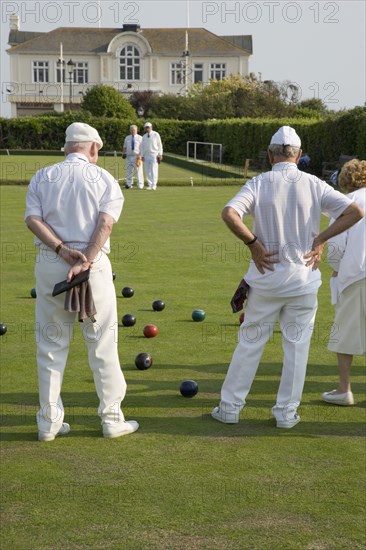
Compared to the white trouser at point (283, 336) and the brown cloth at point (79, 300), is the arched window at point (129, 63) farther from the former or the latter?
the brown cloth at point (79, 300)

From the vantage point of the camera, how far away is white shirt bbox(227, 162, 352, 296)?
231 inches

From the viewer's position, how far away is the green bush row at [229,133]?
28.0m

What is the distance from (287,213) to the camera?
19.4ft

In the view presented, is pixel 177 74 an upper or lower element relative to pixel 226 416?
upper

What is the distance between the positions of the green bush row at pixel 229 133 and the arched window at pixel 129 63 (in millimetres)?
35013

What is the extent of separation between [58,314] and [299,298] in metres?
1.62

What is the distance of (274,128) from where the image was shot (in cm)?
3575

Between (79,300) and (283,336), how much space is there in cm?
146

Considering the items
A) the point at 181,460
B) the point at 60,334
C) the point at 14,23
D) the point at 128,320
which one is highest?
the point at 14,23

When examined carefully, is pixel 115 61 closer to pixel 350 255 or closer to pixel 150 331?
pixel 150 331

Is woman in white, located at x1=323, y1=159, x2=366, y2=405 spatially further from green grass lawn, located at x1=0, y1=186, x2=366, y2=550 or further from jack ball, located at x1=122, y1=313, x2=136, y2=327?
jack ball, located at x1=122, y1=313, x2=136, y2=327

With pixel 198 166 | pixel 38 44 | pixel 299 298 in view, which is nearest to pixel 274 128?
pixel 198 166

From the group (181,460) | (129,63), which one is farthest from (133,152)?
(129,63)

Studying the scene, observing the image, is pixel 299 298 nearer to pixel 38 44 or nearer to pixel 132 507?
pixel 132 507
